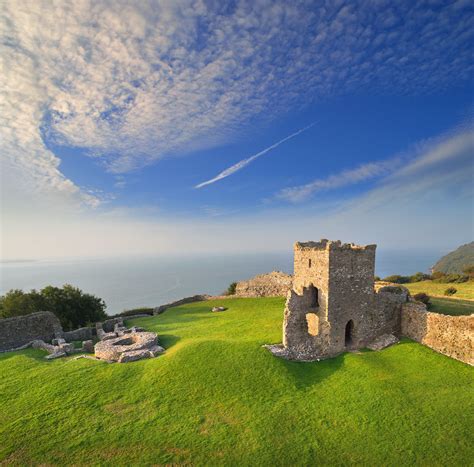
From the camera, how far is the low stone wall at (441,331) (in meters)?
16.3

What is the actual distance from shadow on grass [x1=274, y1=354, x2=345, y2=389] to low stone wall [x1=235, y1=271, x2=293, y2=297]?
18300 mm

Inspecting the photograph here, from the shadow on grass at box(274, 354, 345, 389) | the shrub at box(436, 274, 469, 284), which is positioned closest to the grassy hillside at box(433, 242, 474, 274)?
the shrub at box(436, 274, 469, 284)

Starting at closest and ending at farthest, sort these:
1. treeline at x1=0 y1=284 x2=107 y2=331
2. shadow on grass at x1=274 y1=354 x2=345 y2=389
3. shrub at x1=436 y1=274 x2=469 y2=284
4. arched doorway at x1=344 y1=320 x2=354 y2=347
Answer: 1. shadow on grass at x1=274 y1=354 x2=345 y2=389
2. arched doorway at x1=344 y1=320 x2=354 y2=347
3. treeline at x1=0 y1=284 x2=107 y2=331
4. shrub at x1=436 y1=274 x2=469 y2=284

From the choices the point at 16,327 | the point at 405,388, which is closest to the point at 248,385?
the point at 405,388

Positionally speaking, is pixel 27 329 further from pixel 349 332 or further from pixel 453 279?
pixel 453 279

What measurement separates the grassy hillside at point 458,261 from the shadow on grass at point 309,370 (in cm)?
8748

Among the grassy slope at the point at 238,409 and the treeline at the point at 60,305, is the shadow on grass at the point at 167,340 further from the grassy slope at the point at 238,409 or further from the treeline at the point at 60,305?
the treeline at the point at 60,305

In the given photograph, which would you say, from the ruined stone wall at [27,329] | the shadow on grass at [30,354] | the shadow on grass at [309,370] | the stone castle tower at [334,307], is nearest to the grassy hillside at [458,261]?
the stone castle tower at [334,307]

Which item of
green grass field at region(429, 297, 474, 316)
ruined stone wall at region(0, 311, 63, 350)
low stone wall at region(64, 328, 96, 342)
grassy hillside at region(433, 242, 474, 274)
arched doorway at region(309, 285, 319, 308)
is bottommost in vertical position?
low stone wall at region(64, 328, 96, 342)

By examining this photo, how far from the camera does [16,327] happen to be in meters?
24.1

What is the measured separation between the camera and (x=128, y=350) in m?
19.1

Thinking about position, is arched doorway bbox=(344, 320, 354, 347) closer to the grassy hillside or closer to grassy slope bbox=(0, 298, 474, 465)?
grassy slope bbox=(0, 298, 474, 465)

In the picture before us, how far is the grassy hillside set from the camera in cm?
8926

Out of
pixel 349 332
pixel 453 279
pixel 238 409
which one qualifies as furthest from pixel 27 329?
pixel 453 279
